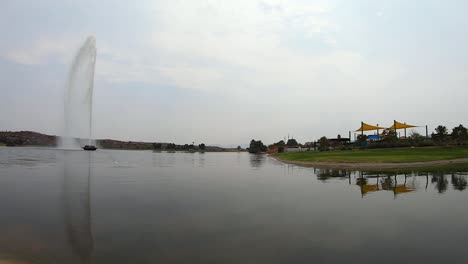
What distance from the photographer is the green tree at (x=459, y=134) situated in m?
70.4

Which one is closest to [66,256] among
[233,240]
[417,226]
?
[233,240]

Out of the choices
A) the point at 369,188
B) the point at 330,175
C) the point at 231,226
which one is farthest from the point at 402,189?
the point at 231,226

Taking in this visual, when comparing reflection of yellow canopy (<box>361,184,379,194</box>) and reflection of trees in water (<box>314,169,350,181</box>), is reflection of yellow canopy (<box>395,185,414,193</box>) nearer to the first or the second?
reflection of yellow canopy (<box>361,184,379,194</box>)

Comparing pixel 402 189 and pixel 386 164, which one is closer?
pixel 402 189

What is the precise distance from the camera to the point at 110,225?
13.5 metres

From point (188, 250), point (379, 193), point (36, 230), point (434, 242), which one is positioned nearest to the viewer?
point (188, 250)

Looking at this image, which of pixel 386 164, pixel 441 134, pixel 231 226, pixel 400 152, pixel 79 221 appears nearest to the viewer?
pixel 231 226

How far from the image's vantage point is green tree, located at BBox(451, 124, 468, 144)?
2773 inches

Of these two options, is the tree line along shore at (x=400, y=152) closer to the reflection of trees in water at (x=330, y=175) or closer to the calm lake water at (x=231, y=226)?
the reflection of trees in water at (x=330, y=175)

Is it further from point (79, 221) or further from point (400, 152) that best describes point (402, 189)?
point (400, 152)

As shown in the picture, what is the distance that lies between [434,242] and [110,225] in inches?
524

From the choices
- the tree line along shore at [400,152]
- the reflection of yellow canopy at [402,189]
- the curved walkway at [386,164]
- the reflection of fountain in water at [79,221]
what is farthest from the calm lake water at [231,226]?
the tree line along shore at [400,152]

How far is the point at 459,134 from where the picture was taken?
233 ft

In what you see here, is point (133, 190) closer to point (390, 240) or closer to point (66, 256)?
point (66, 256)
